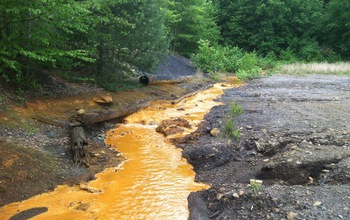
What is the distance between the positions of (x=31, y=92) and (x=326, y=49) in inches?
1335

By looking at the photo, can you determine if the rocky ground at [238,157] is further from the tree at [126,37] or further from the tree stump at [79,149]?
the tree at [126,37]

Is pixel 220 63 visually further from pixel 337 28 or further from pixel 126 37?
pixel 337 28

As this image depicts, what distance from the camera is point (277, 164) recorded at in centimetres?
588

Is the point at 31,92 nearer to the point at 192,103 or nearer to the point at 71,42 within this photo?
the point at 71,42

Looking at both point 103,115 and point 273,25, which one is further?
point 273,25

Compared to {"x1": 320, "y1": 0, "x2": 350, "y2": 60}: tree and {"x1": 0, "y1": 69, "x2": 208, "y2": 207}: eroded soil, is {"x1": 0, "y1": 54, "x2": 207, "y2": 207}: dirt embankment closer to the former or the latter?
{"x1": 0, "y1": 69, "x2": 208, "y2": 207}: eroded soil

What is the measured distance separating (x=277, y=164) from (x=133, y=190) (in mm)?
2869

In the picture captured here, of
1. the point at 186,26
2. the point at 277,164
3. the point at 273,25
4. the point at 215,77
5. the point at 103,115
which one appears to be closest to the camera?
the point at 277,164

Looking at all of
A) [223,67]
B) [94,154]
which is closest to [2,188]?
[94,154]

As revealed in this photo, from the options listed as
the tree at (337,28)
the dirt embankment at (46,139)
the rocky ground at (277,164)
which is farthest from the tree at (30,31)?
the tree at (337,28)

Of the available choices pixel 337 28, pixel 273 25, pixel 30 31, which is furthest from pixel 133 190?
pixel 337 28

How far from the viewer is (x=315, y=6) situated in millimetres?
35500

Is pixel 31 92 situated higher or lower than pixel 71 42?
lower

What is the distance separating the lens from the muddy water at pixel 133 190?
5145 mm
